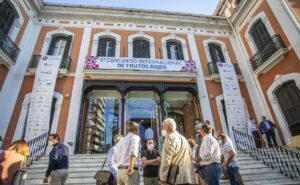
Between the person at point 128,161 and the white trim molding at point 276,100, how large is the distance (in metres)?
8.40

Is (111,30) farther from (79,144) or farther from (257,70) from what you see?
(257,70)

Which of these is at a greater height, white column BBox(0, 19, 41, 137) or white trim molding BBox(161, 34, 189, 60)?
white trim molding BBox(161, 34, 189, 60)

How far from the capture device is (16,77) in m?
9.17

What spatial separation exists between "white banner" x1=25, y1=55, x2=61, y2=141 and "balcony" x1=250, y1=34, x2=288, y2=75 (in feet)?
34.5

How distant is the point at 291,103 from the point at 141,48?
8.13 m

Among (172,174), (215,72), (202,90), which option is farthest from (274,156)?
(172,174)

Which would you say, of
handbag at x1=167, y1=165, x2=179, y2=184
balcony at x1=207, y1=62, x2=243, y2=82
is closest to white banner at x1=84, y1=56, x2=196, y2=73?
balcony at x1=207, y1=62, x2=243, y2=82

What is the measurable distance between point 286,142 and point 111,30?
35.5 feet

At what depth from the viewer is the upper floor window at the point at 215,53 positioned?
39.4 ft

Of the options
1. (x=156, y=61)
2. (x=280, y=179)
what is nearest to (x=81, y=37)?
(x=156, y=61)

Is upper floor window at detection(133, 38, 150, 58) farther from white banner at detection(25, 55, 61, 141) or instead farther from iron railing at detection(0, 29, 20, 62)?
iron railing at detection(0, 29, 20, 62)

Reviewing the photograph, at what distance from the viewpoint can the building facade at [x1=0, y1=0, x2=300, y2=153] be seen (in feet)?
29.1

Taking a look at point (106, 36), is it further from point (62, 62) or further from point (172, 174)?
point (172, 174)

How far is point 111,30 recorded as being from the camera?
38.4ft
